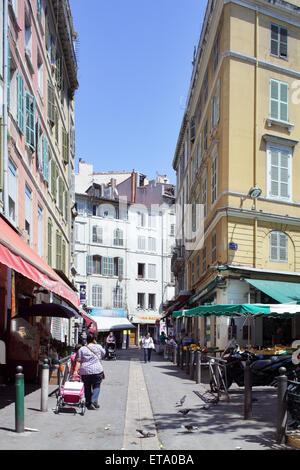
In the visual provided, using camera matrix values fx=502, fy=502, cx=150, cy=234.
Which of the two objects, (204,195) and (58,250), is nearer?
(58,250)

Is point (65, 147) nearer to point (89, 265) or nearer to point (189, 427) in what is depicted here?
point (189, 427)

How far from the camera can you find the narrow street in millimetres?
6590

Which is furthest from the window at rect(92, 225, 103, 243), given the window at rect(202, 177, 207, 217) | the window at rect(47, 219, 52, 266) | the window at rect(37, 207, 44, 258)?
the window at rect(37, 207, 44, 258)

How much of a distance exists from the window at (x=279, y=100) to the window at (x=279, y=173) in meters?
1.42

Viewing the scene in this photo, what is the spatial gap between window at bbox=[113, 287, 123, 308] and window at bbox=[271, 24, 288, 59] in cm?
3166

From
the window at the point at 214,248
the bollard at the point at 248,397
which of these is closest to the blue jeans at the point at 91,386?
the bollard at the point at 248,397

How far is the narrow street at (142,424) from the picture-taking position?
659cm

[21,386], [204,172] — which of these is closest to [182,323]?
[204,172]

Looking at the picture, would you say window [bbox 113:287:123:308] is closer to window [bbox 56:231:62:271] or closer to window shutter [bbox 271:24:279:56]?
window [bbox 56:231:62:271]

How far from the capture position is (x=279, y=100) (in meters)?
21.1

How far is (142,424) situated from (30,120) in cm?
1051

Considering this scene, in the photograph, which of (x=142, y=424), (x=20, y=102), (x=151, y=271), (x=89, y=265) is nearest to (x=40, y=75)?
(x=20, y=102)

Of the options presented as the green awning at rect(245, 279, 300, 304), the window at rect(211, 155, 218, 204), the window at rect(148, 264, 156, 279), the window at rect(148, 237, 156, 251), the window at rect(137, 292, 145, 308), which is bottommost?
the window at rect(137, 292, 145, 308)

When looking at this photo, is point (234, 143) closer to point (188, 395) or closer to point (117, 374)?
point (117, 374)
